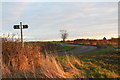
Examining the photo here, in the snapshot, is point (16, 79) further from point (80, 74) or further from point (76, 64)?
point (76, 64)

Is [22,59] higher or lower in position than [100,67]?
higher

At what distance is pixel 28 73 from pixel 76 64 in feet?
8.53

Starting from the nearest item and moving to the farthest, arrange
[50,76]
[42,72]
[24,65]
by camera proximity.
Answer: [50,76]
[42,72]
[24,65]

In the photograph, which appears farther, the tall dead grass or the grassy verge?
the tall dead grass

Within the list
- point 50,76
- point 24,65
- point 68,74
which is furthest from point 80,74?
point 24,65

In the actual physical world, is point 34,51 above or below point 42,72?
above

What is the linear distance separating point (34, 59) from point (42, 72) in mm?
2532

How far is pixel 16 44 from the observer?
9.99 metres

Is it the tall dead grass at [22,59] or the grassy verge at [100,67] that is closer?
the grassy verge at [100,67]

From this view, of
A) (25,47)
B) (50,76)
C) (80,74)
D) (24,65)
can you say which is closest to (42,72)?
(50,76)

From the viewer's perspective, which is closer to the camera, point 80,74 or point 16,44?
point 80,74

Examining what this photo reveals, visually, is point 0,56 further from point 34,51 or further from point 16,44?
point 34,51

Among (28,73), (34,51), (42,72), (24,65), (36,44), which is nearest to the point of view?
(42,72)

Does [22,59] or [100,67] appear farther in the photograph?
[22,59]
